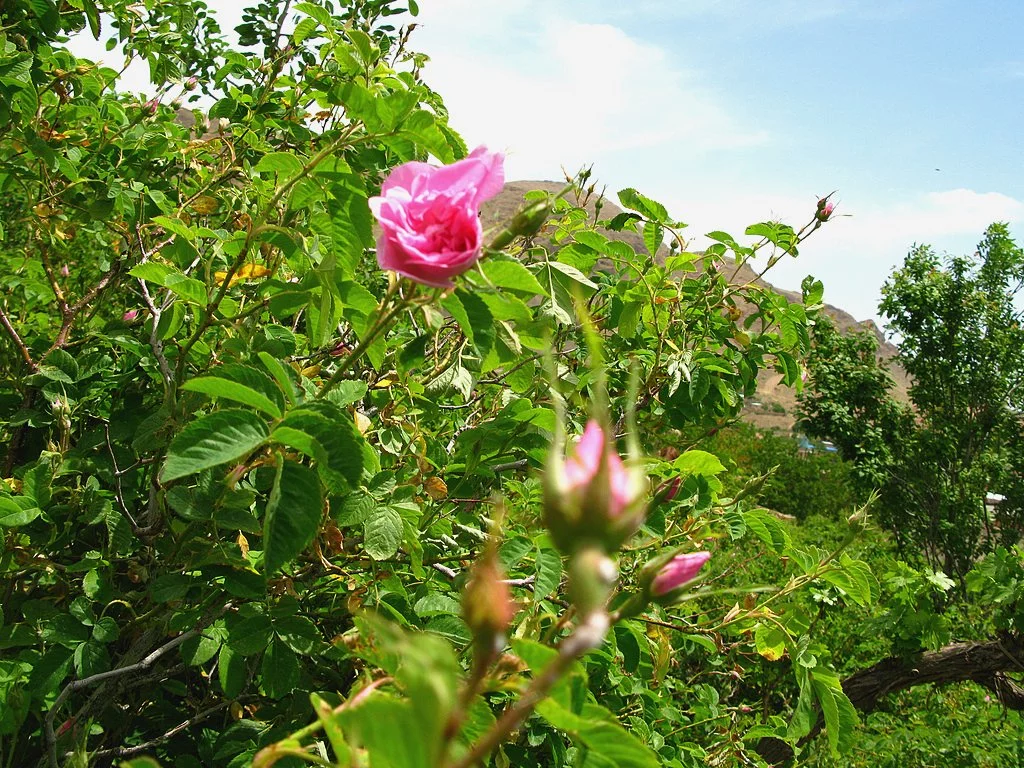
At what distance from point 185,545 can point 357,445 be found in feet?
1.84

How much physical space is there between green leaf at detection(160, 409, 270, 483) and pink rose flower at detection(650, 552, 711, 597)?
44 centimetres

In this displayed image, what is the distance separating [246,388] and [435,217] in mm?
264

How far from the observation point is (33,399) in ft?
5.14

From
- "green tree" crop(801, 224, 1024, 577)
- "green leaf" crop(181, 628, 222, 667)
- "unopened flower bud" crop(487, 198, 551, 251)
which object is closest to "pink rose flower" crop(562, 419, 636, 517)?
"unopened flower bud" crop(487, 198, 551, 251)

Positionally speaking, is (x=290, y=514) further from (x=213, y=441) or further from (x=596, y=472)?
(x=596, y=472)

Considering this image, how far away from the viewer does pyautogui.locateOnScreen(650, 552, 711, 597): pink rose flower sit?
467 millimetres

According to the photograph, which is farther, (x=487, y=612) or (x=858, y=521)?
(x=858, y=521)

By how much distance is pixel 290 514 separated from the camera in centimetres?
74

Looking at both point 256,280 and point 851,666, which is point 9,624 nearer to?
point 256,280

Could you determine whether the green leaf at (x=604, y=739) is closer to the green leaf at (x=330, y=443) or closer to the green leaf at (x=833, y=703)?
the green leaf at (x=330, y=443)

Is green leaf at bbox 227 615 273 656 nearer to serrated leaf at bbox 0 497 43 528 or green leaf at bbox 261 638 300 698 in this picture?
green leaf at bbox 261 638 300 698

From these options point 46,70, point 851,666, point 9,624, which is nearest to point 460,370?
point 9,624

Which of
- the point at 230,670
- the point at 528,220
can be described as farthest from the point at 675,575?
the point at 230,670

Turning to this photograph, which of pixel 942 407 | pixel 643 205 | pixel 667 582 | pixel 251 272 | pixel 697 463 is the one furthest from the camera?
pixel 942 407
